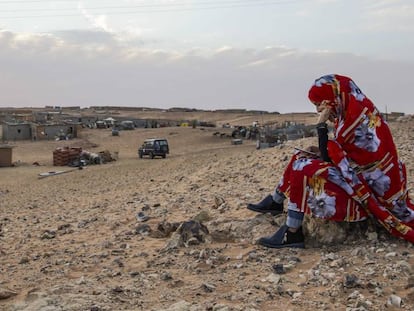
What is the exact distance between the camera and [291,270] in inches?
170

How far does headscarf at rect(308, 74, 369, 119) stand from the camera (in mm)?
4660

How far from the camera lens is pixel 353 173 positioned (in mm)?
4539

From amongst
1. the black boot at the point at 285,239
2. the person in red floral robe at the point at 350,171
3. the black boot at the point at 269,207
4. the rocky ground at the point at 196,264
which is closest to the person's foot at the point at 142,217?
the rocky ground at the point at 196,264

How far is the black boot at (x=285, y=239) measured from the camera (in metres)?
4.79

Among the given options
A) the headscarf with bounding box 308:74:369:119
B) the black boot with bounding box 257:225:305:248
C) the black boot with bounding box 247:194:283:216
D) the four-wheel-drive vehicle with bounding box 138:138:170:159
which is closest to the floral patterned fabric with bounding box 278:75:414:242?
the headscarf with bounding box 308:74:369:119

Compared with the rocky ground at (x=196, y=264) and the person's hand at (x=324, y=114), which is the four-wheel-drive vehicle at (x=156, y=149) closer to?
the rocky ground at (x=196, y=264)

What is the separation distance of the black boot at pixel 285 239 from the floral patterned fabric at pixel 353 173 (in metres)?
0.24

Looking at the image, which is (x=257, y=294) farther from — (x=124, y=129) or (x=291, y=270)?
(x=124, y=129)

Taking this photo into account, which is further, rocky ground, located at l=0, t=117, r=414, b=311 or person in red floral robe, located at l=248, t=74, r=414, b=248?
person in red floral robe, located at l=248, t=74, r=414, b=248

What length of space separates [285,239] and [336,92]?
131 cm

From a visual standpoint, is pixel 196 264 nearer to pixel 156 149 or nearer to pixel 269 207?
pixel 269 207

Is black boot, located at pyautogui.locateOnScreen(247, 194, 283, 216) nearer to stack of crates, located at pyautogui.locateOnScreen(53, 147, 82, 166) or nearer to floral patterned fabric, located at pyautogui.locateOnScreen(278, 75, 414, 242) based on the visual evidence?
floral patterned fabric, located at pyautogui.locateOnScreen(278, 75, 414, 242)

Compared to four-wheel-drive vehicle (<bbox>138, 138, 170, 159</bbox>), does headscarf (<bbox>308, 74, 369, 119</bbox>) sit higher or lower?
higher

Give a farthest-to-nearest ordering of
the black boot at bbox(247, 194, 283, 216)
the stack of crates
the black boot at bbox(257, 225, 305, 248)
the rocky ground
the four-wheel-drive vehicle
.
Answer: the four-wheel-drive vehicle < the stack of crates < the black boot at bbox(247, 194, 283, 216) < the black boot at bbox(257, 225, 305, 248) < the rocky ground
